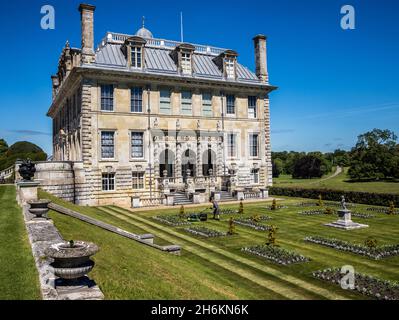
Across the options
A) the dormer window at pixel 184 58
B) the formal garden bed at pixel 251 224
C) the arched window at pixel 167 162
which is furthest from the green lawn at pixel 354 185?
the dormer window at pixel 184 58

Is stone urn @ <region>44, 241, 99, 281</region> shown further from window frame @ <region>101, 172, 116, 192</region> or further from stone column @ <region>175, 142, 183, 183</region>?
stone column @ <region>175, 142, 183, 183</region>

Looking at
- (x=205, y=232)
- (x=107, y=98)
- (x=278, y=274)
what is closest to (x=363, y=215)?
(x=205, y=232)

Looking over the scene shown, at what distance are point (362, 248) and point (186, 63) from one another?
103ft

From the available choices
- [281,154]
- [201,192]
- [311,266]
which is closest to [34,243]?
[311,266]

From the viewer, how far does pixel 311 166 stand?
107562 mm

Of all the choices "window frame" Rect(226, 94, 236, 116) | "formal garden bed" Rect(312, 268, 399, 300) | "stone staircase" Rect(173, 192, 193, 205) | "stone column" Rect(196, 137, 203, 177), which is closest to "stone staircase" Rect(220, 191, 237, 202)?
"stone column" Rect(196, 137, 203, 177)

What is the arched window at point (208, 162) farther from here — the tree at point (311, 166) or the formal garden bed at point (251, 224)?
the tree at point (311, 166)

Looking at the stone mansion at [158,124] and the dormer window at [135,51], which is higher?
the dormer window at [135,51]

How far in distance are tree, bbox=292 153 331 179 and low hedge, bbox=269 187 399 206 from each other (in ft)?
208

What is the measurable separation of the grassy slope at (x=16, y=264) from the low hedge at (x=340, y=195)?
102 ft

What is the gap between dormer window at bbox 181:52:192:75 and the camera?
42875mm

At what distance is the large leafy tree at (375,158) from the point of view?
82.9 metres

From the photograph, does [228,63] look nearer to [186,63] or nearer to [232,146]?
[186,63]

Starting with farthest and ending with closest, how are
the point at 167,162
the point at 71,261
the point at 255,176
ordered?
the point at 255,176, the point at 167,162, the point at 71,261
